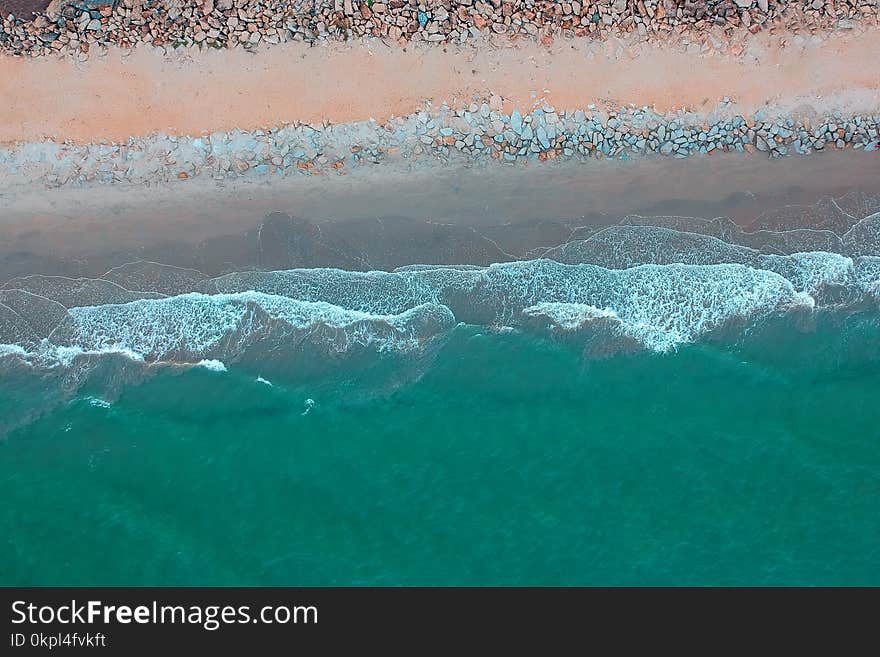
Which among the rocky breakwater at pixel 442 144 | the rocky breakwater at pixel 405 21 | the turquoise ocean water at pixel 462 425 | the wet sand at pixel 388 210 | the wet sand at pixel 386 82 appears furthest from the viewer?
the wet sand at pixel 388 210

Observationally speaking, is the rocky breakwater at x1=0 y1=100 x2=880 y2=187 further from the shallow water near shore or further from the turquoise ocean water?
the turquoise ocean water

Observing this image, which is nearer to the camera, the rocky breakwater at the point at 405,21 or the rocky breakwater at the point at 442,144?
the rocky breakwater at the point at 405,21

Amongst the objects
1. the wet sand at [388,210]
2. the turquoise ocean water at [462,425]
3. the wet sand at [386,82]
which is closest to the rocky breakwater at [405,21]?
the wet sand at [386,82]

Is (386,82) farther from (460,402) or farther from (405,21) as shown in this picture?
(460,402)

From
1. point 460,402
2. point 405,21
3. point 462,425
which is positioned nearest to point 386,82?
point 405,21

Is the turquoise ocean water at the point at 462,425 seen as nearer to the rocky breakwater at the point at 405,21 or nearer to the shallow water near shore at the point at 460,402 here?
the shallow water near shore at the point at 460,402

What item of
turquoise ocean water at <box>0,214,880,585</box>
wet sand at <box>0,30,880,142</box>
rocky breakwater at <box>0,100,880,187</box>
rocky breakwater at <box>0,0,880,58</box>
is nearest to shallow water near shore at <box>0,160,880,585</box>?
turquoise ocean water at <box>0,214,880,585</box>

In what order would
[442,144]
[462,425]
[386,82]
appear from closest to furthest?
1. [462,425]
2. [386,82]
3. [442,144]
